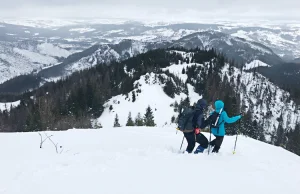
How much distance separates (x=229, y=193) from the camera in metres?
6.63

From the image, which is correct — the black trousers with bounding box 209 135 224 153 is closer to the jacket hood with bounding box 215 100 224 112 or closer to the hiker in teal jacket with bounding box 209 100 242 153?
the hiker in teal jacket with bounding box 209 100 242 153

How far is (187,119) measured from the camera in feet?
35.0

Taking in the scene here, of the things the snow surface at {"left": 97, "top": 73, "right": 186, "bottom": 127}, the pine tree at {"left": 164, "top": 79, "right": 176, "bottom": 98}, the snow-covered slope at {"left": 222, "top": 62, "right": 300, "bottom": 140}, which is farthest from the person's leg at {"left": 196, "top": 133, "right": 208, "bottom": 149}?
the snow-covered slope at {"left": 222, "top": 62, "right": 300, "bottom": 140}

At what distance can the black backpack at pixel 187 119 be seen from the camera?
10.6 meters

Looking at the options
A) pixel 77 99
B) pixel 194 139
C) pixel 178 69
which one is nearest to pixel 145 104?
pixel 77 99

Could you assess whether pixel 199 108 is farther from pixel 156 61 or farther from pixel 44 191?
pixel 156 61

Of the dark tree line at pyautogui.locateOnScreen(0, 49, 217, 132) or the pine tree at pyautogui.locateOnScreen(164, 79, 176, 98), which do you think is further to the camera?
the pine tree at pyautogui.locateOnScreen(164, 79, 176, 98)

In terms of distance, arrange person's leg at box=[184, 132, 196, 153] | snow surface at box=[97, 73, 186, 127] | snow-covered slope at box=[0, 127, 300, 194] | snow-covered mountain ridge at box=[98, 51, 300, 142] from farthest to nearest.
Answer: snow-covered mountain ridge at box=[98, 51, 300, 142] < snow surface at box=[97, 73, 186, 127] < person's leg at box=[184, 132, 196, 153] < snow-covered slope at box=[0, 127, 300, 194]

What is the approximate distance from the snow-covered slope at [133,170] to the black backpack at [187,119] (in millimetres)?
1091

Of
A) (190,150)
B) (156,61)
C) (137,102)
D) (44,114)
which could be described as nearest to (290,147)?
(137,102)

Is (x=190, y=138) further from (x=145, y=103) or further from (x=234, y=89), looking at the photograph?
(x=234, y=89)

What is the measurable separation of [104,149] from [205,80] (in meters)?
122

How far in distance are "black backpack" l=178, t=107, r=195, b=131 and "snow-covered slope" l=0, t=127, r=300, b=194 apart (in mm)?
1091

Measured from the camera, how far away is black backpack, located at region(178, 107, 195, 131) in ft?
34.9
